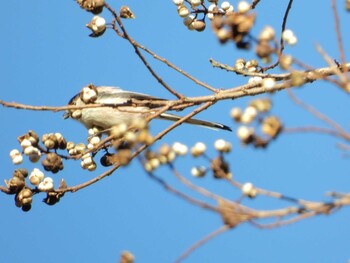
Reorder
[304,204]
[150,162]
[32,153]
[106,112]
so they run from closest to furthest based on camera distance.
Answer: [304,204], [150,162], [32,153], [106,112]

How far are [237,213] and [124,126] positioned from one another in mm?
544

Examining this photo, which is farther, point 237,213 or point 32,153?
point 32,153

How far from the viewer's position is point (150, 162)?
6.53 ft

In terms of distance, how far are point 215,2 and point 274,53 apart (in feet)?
6.96

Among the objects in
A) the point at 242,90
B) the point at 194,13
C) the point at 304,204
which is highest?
the point at 194,13

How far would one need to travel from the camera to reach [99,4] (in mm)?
3230

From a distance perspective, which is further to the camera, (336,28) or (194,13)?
(194,13)

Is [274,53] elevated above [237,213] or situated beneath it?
elevated above

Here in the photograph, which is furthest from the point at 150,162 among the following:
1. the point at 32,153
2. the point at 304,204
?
the point at 32,153

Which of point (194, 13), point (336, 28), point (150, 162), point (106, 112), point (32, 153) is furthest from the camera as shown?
point (106, 112)

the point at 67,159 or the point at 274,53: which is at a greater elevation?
the point at 67,159

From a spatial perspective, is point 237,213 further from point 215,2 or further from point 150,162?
point 215,2

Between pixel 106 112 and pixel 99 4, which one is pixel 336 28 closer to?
pixel 99 4

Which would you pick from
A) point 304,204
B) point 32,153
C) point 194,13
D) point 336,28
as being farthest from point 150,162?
point 194,13
